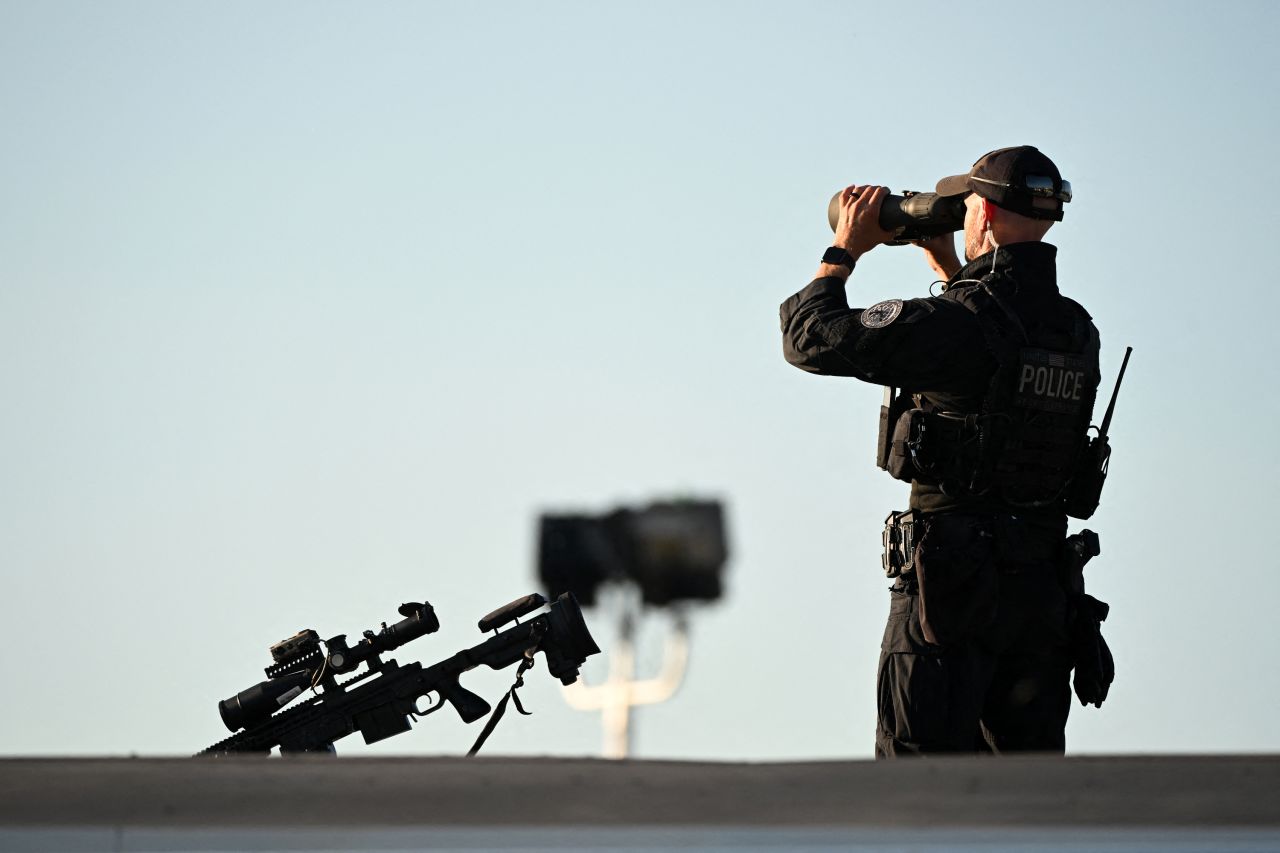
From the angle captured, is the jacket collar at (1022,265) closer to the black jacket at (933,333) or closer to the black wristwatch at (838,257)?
the black jacket at (933,333)

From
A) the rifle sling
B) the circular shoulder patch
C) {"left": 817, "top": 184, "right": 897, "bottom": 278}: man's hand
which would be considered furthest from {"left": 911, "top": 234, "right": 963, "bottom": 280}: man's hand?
the rifle sling

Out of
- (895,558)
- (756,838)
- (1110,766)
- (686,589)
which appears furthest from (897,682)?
(686,589)

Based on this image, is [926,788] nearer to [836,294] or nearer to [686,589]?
[836,294]

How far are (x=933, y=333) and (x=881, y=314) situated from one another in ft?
0.55

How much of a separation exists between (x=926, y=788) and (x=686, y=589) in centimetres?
1781

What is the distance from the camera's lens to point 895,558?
6.16 metres

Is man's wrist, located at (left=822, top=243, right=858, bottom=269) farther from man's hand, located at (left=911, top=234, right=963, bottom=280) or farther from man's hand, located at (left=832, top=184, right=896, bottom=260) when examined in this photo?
man's hand, located at (left=911, top=234, right=963, bottom=280)

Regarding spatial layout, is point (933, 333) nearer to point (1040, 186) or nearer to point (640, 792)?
point (1040, 186)

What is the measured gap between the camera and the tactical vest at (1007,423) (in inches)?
235

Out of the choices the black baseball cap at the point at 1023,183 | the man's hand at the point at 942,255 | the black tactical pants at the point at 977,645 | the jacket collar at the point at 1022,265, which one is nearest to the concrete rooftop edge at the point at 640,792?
the black tactical pants at the point at 977,645

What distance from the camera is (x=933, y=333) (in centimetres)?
581

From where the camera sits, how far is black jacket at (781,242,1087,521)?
5812 millimetres

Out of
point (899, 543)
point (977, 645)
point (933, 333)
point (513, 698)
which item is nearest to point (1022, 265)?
point (933, 333)

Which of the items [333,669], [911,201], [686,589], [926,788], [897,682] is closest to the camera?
[926,788]
